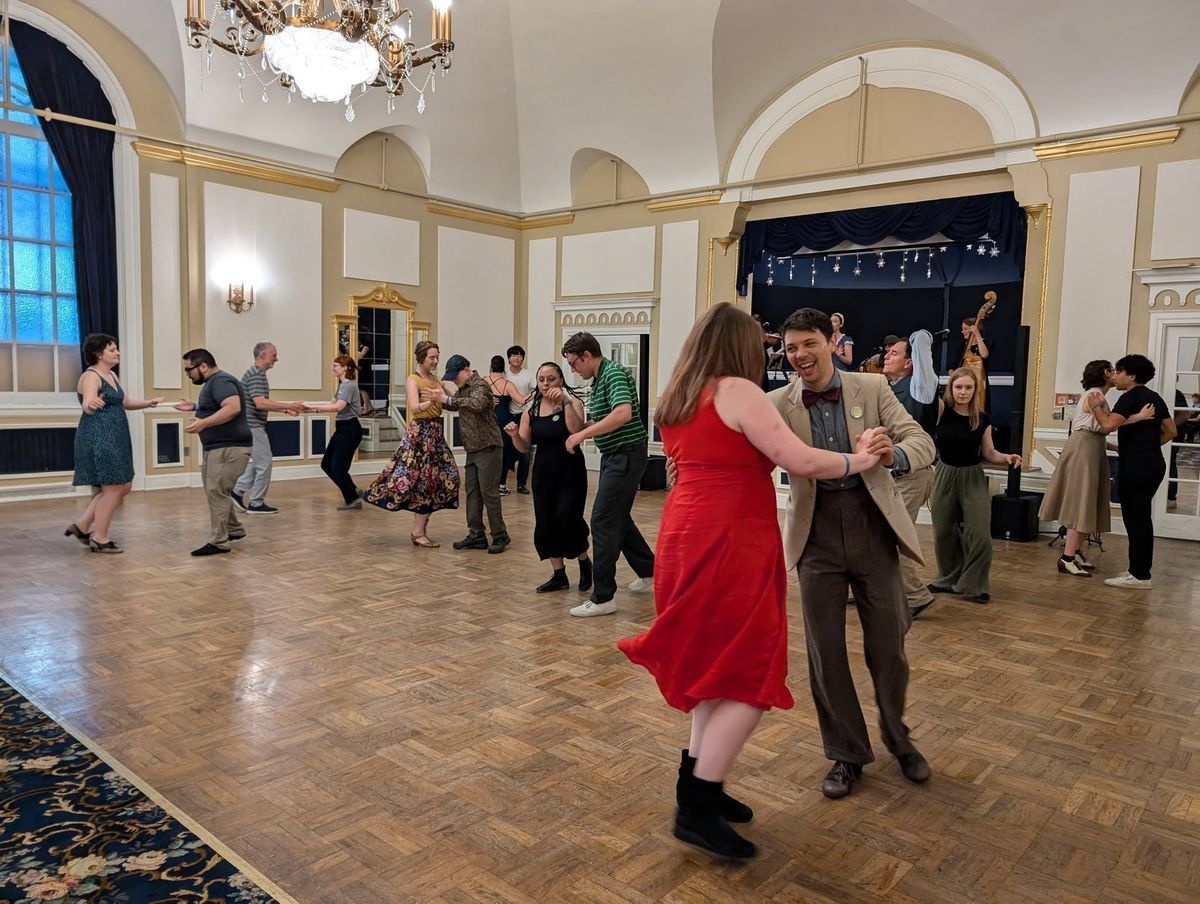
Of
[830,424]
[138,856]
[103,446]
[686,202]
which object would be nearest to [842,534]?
[830,424]

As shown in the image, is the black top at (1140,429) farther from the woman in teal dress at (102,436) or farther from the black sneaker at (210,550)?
the woman in teal dress at (102,436)

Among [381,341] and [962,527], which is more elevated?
[381,341]

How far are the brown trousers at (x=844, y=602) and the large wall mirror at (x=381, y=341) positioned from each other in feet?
29.7

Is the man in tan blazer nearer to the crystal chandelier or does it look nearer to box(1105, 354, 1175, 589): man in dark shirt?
box(1105, 354, 1175, 589): man in dark shirt

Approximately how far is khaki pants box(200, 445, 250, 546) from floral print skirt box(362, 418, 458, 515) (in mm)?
949

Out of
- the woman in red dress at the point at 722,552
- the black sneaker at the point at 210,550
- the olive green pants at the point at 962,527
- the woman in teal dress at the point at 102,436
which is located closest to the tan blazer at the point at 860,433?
the woman in red dress at the point at 722,552

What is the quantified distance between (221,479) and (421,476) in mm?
1404

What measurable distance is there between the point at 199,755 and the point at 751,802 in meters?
1.87

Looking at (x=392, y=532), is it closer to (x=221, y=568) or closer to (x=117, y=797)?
(x=221, y=568)

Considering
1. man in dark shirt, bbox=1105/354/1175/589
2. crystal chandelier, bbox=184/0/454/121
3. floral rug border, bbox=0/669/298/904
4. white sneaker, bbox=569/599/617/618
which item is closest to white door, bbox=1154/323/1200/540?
man in dark shirt, bbox=1105/354/1175/589

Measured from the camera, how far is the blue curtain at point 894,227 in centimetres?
854

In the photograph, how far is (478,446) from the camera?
6.25m

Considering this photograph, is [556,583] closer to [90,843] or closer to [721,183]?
[90,843]

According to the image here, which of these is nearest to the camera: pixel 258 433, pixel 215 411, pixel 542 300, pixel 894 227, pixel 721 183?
pixel 215 411
